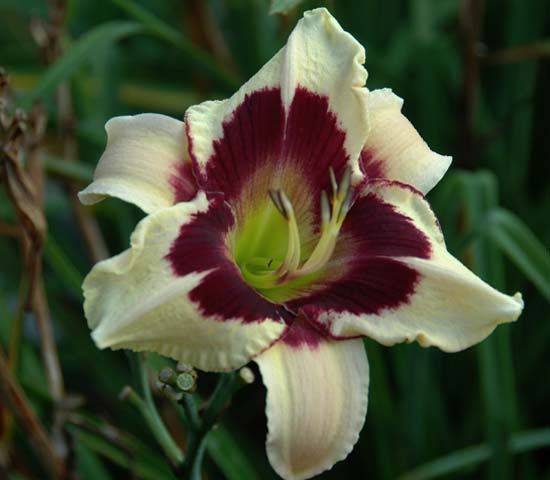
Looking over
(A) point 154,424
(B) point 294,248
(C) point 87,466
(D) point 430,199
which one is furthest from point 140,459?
(D) point 430,199

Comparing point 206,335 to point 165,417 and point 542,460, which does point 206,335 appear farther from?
point 542,460

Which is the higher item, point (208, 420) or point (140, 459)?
point (208, 420)

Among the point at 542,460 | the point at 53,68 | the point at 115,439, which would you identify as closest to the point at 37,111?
the point at 53,68

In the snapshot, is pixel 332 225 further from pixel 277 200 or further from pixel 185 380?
pixel 185 380

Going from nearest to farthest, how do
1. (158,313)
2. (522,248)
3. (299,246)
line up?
1. (158,313)
2. (299,246)
3. (522,248)

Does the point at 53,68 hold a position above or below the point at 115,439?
above

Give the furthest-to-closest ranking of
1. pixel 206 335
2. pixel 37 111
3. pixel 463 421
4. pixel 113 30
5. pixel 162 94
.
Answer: pixel 162 94
pixel 463 421
pixel 113 30
pixel 37 111
pixel 206 335
